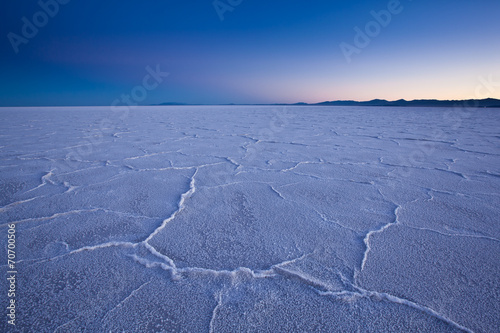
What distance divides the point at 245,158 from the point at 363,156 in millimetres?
1377

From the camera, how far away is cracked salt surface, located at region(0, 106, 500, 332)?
0.74 meters

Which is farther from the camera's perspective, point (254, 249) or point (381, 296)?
point (254, 249)

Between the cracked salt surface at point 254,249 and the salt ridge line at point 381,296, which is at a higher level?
the salt ridge line at point 381,296

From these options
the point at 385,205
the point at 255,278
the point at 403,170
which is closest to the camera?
the point at 255,278

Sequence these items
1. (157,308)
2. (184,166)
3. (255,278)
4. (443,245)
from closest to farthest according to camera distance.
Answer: (157,308), (255,278), (443,245), (184,166)

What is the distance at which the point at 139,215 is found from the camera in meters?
1.36

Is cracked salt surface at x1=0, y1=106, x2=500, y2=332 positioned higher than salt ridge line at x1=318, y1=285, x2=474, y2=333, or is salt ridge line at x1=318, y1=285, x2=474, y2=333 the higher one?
salt ridge line at x1=318, y1=285, x2=474, y2=333

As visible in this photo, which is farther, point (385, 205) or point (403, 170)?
point (403, 170)

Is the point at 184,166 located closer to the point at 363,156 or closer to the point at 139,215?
the point at 139,215

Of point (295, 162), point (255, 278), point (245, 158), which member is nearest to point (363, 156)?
point (295, 162)

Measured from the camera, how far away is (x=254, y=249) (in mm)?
1059

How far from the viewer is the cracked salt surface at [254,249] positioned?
0.74 meters

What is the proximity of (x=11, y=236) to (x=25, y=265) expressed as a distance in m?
0.32

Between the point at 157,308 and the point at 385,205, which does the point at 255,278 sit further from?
the point at 385,205
